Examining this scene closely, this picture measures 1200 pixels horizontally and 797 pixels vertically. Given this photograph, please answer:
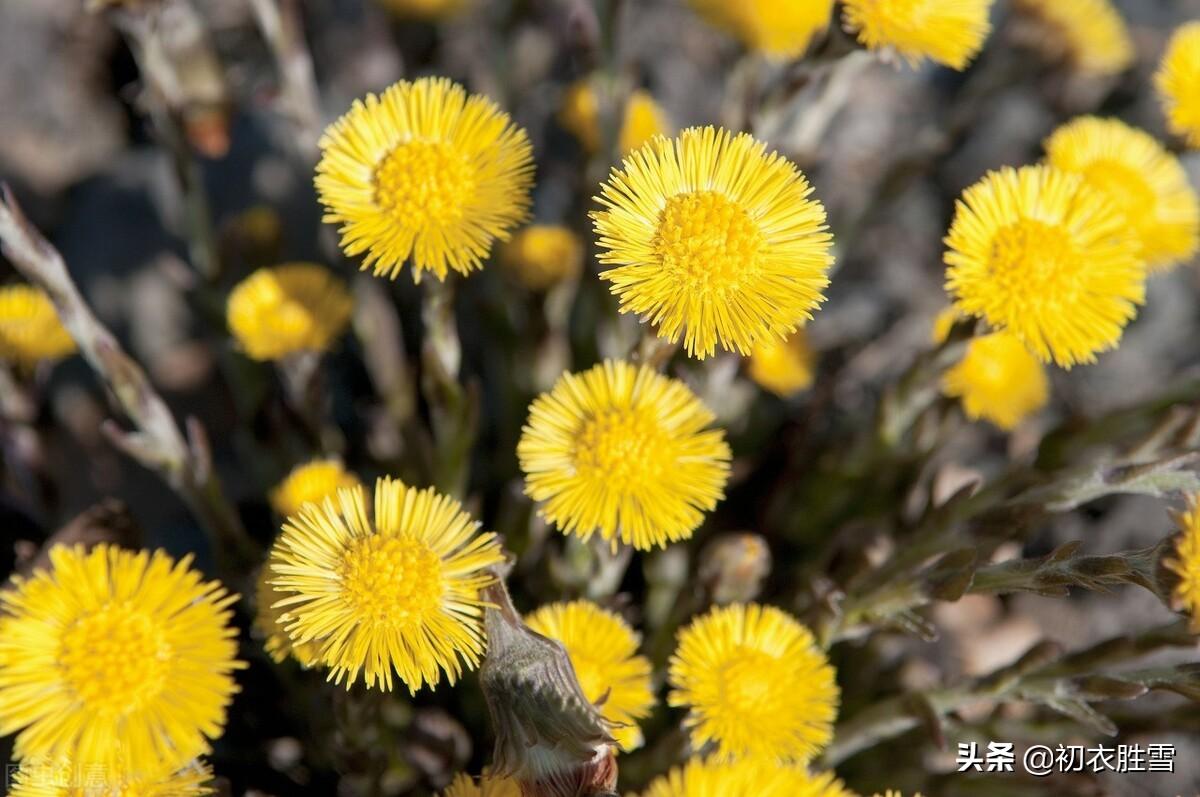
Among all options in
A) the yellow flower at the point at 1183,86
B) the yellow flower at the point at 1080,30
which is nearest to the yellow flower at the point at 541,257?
the yellow flower at the point at 1183,86

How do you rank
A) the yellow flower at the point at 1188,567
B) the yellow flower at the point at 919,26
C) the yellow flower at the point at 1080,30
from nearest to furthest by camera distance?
the yellow flower at the point at 1188,567 → the yellow flower at the point at 919,26 → the yellow flower at the point at 1080,30

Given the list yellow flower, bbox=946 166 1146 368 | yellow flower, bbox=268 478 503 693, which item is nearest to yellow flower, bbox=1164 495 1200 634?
yellow flower, bbox=946 166 1146 368

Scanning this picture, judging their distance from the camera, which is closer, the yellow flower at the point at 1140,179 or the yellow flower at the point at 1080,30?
the yellow flower at the point at 1140,179

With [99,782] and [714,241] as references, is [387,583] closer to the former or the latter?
[99,782]

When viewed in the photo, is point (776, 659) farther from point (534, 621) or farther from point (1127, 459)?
point (1127, 459)

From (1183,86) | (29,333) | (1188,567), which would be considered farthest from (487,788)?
(1183,86)

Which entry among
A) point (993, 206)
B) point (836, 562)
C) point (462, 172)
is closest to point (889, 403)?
point (836, 562)

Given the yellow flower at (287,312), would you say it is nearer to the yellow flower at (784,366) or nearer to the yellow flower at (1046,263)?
the yellow flower at (784,366)
